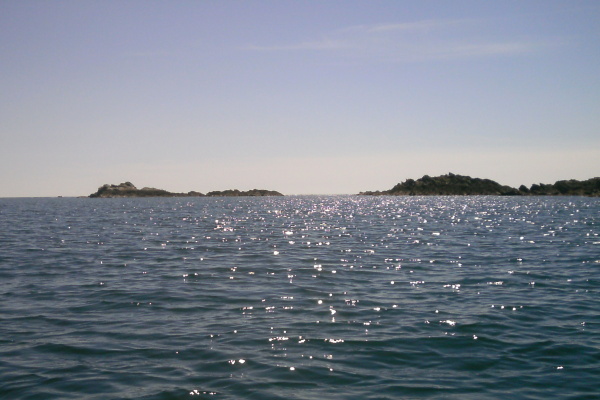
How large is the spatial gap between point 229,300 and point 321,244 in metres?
Answer: 18.8

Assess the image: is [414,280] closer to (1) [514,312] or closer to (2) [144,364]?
(1) [514,312]

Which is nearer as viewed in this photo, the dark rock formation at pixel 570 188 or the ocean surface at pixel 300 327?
the ocean surface at pixel 300 327

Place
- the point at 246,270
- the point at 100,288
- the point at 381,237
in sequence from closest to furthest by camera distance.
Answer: the point at 100,288, the point at 246,270, the point at 381,237

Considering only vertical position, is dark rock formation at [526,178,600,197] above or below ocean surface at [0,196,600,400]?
above

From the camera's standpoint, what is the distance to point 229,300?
1720cm

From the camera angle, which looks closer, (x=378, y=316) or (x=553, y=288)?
(x=378, y=316)

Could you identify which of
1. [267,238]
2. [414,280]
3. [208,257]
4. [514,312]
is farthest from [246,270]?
[267,238]

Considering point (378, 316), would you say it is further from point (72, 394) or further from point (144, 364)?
point (72, 394)

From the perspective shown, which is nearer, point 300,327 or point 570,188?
point 300,327

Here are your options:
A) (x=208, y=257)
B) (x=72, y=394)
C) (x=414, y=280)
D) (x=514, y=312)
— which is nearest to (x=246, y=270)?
(x=208, y=257)

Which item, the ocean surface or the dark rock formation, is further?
the dark rock formation

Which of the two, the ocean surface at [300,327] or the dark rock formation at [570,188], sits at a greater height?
the dark rock formation at [570,188]

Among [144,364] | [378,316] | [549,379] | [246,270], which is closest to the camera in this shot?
[549,379]

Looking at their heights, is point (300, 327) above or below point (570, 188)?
below
